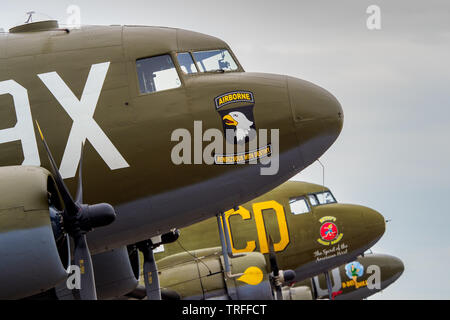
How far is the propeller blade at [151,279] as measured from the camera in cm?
1633

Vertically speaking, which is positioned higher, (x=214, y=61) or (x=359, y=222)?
(x=214, y=61)

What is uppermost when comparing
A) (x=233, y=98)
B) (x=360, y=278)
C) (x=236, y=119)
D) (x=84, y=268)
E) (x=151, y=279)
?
(x=233, y=98)

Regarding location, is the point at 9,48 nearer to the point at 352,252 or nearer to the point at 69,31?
the point at 69,31

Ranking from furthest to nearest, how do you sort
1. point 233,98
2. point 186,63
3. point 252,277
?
point 252,277
point 186,63
point 233,98

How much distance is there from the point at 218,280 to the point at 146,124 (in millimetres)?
6436

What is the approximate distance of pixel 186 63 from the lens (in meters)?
14.2

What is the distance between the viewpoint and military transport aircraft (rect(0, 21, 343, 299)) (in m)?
12.8

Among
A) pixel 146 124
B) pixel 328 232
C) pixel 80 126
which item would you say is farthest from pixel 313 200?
pixel 80 126

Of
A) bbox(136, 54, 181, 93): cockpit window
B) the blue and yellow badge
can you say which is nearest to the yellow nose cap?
the blue and yellow badge

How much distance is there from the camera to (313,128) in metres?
13.8

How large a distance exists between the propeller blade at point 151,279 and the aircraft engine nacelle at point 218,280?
5.88 feet

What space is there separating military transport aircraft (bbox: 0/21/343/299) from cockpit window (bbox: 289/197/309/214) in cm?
1184

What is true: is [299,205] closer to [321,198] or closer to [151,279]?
[321,198]

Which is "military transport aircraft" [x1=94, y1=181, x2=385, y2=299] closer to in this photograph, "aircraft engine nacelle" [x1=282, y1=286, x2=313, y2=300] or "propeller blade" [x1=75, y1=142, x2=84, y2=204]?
"aircraft engine nacelle" [x1=282, y1=286, x2=313, y2=300]
